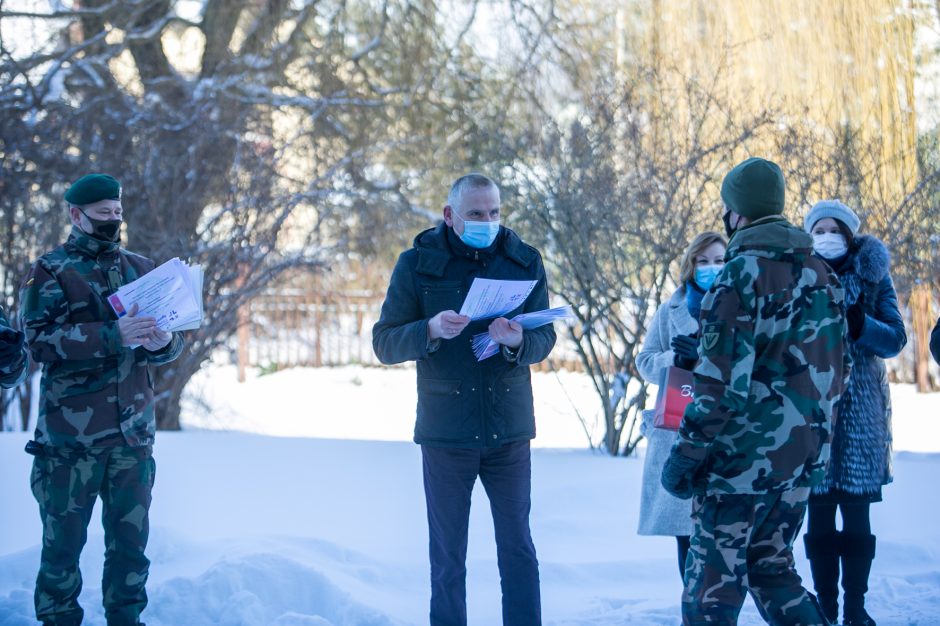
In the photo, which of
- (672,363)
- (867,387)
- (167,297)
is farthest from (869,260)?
(167,297)

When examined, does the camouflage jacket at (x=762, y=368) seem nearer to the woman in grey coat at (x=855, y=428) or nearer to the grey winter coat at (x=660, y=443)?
the grey winter coat at (x=660, y=443)

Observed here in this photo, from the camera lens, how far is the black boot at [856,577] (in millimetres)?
3932

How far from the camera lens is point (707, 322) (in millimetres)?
2840

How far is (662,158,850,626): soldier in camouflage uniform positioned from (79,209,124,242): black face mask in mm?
2172

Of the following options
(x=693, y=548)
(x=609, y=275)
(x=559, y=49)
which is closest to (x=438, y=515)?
(x=693, y=548)

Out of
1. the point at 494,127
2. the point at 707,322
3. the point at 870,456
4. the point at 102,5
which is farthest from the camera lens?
the point at 102,5

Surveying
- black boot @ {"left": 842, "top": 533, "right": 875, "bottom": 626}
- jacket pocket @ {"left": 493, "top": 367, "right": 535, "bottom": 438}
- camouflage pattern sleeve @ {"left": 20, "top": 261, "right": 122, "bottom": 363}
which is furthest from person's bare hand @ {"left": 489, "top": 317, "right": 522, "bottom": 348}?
black boot @ {"left": 842, "top": 533, "right": 875, "bottom": 626}

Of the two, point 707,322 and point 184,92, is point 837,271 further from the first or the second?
point 184,92

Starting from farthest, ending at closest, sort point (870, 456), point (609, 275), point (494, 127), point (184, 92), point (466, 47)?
point (466, 47) → point (184, 92) → point (494, 127) → point (609, 275) → point (870, 456)

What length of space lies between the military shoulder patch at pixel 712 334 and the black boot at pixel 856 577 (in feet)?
5.44

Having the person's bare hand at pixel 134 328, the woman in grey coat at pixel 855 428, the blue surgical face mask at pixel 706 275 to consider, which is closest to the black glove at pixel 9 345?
the person's bare hand at pixel 134 328

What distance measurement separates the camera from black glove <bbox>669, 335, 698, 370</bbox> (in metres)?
3.38

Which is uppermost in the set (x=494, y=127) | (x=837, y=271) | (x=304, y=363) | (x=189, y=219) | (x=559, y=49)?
(x=559, y=49)

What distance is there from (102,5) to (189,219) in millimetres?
3779
